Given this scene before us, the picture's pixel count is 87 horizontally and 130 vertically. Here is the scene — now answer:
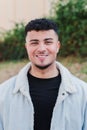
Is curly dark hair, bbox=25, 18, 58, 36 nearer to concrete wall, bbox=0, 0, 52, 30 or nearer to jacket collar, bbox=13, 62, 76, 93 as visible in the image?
jacket collar, bbox=13, 62, 76, 93

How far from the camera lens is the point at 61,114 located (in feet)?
14.8

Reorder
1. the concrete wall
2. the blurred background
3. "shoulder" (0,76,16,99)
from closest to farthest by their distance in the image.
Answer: "shoulder" (0,76,16,99) → the blurred background → the concrete wall

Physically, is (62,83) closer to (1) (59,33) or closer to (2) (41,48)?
(2) (41,48)

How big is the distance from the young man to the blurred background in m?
4.36

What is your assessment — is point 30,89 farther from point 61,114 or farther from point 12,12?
point 12,12

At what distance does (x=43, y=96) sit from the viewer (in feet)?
14.9

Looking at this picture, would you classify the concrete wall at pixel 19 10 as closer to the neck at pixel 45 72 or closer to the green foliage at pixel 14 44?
the green foliage at pixel 14 44

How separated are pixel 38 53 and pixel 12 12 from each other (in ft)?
26.2

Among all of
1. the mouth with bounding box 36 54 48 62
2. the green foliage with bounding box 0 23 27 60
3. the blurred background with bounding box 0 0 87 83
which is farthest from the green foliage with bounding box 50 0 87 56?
the mouth with bounding box 36 54 48 62

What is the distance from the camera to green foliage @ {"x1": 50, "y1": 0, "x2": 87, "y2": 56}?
1007cm

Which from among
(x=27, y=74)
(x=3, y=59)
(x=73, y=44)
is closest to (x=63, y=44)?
(x=73, y=44)

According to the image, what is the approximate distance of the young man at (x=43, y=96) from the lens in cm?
452

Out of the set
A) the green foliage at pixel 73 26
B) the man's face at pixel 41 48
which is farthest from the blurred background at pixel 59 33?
the man's face at pixel 41 48

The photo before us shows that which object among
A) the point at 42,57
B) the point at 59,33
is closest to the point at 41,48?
the point at 42,57
